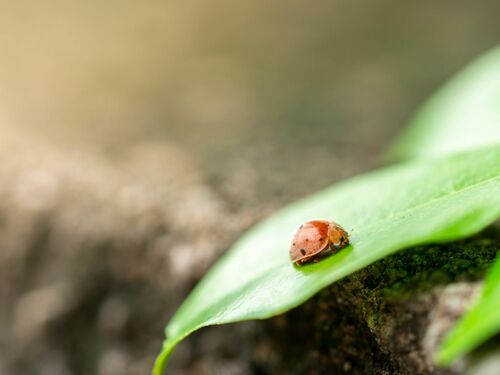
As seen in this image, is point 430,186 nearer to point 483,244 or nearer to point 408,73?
point 483,244

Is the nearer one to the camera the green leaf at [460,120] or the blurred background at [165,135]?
the green leaf at [460,120]

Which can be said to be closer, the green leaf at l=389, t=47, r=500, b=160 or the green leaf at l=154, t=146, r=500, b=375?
the green leaf at l=154, t=146, r=500, b=375

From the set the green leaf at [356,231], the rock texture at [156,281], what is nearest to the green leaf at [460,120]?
the green leaf at [356,231]

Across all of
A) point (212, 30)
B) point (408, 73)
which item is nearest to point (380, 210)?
point (408, 73)

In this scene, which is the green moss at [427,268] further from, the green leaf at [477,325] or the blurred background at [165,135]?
the blurred background at [165,135]

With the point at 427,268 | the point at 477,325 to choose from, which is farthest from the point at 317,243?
the point at 477,325

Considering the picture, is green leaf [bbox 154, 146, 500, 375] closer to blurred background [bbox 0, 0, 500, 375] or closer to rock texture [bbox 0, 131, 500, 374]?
rock texture [bbox 0, 131, 500, 374]

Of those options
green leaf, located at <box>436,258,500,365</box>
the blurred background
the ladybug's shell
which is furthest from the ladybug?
the blurred background
